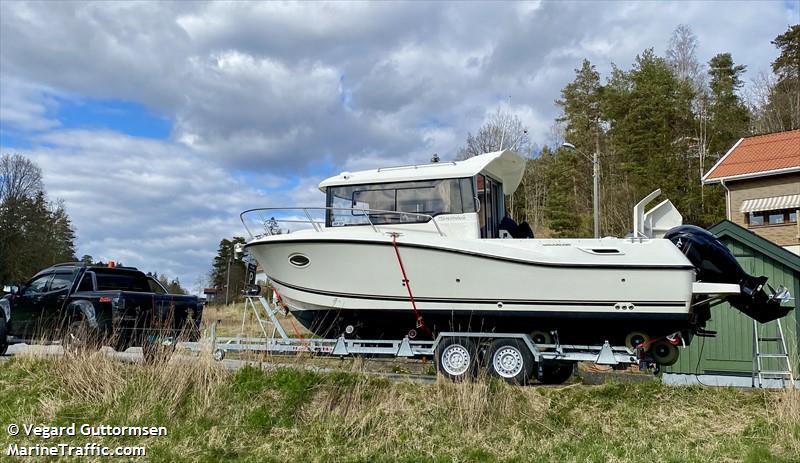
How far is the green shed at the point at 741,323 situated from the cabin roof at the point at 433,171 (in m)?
5.68

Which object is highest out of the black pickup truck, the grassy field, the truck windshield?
the truck windshield

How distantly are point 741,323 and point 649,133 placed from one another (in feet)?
81.5

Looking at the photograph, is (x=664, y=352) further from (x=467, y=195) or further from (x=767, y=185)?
(x=767, y=185)

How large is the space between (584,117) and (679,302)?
36438mm

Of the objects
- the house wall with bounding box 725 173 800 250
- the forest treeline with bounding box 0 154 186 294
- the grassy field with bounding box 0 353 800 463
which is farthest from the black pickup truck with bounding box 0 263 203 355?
the forest treeline with bounding box 0 154 186 294

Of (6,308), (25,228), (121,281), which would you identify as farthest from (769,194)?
(25,228)

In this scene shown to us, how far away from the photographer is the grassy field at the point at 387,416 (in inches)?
233

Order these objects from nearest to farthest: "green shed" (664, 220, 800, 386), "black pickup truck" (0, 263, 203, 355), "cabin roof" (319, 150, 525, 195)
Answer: "cabin roof" (319, 150, 525, 195), "black pickup truck" (0, 263, 203, 355), "green shed" (664, 220, 800, 386)

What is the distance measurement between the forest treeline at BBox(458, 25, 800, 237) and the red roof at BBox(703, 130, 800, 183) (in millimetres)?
5152

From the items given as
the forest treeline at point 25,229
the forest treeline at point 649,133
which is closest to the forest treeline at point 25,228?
the forest treeline at point 25,229

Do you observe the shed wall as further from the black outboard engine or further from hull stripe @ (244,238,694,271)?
hull stripe @ (244,238,694,271)

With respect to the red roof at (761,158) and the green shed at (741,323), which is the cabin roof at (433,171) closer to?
the green shed at (741,323)

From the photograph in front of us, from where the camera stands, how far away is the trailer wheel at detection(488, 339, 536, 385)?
25.5 feet

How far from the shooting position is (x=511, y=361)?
787 centimetres
